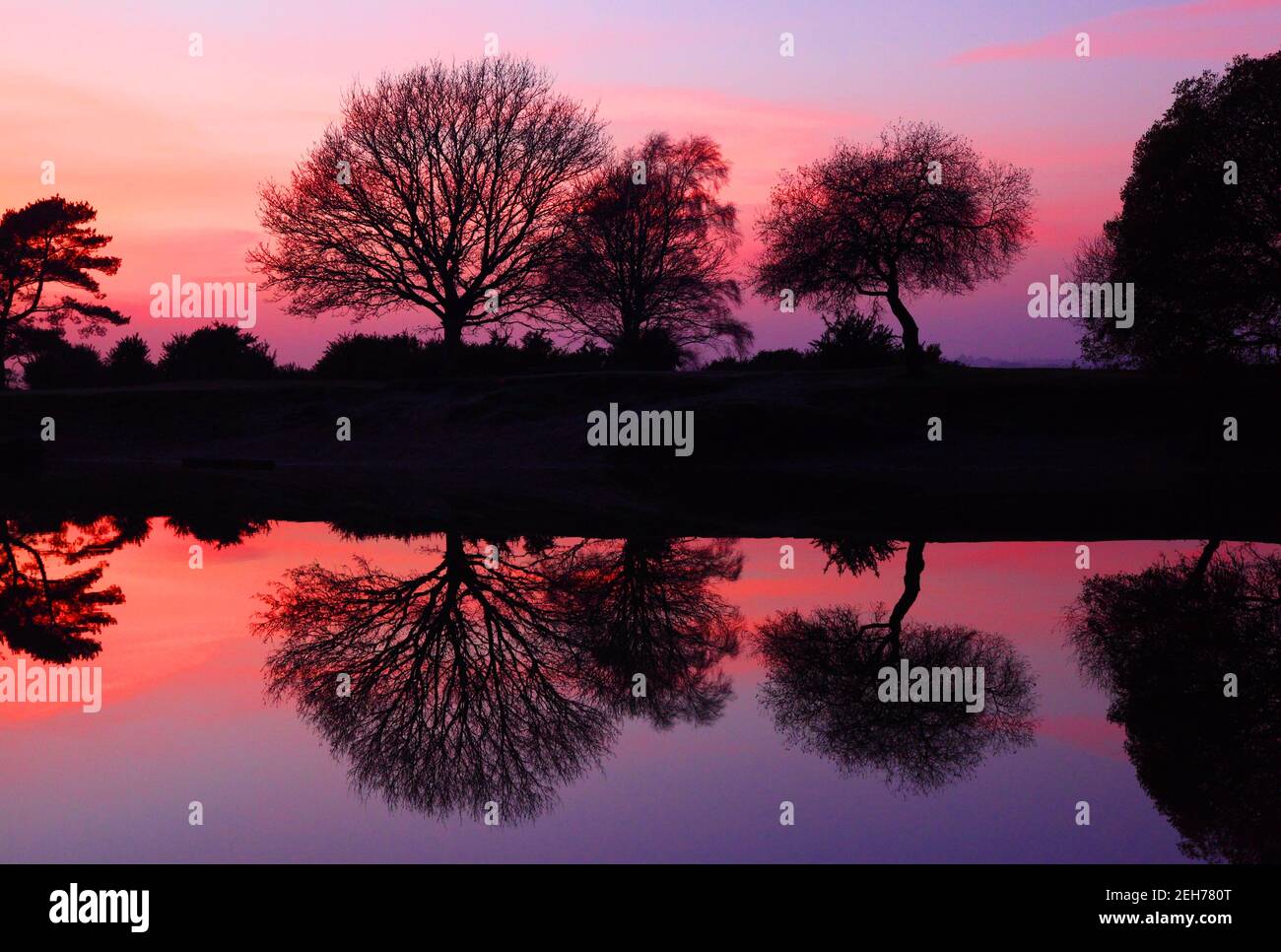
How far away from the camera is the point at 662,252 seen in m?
67.6

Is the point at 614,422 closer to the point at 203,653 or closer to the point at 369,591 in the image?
the point at 369,591

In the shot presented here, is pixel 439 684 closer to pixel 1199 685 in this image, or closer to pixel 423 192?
pixel 1199 685

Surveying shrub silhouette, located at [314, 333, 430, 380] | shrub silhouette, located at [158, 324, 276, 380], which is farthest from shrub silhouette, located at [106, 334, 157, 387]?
shrub silhouette, located at [314, 333, 430, 380]

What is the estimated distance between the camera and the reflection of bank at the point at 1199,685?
7.21 meters

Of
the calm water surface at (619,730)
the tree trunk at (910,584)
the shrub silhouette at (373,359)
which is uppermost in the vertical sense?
the shrub silhouette at (373,359)

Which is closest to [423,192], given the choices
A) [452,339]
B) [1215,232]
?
[452,339]

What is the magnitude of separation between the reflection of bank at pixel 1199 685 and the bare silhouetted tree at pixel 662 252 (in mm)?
50229

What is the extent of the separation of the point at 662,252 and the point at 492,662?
5807 centimetres

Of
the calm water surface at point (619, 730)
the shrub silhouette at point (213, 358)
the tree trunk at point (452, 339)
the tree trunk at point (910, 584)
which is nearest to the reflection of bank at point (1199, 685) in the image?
the calm water surface at point (619, 730)

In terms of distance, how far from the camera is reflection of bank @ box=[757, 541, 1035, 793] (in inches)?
331

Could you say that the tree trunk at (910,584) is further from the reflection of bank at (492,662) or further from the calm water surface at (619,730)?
the reflection of bank at (492,662)

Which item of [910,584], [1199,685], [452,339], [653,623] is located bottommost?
[1199,685]

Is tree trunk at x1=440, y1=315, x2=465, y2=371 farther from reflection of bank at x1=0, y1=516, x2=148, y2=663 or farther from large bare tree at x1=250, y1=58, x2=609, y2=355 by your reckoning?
reflection of bank at x1=0, y1=516, x2=148, y2=663
